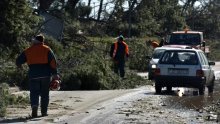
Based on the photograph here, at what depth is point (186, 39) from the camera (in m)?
32.4

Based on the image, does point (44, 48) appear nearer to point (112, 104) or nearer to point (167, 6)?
point (112, 104)

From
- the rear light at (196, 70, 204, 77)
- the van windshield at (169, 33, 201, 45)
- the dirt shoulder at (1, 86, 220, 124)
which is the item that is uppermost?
the van windshield at (169, 33, 201, 45)

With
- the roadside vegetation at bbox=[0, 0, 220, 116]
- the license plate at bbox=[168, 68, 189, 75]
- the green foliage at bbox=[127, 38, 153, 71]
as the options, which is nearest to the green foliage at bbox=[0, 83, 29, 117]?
the roadside vegetation at bbox=[0, 0, 220, 116]

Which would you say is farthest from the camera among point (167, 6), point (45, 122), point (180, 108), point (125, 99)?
point (167, 6)

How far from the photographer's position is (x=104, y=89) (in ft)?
70.6

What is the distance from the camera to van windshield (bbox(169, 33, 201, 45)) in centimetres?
3241

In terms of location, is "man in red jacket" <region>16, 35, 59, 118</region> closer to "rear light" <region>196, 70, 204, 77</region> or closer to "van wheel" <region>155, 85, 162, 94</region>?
"van wheel" <region>155, 85, 162, 94</region>

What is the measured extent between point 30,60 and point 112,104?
10.9 feet

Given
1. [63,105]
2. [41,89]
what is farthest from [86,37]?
[41,89]

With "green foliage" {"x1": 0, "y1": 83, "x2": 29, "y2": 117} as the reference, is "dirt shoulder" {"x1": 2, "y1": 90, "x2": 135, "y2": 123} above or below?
below

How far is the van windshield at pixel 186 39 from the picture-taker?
3241cm

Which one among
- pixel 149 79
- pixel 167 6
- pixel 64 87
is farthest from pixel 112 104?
pixel 167 6

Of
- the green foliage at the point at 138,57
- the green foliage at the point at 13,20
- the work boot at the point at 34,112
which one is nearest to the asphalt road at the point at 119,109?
the work boot at the point at 34,112

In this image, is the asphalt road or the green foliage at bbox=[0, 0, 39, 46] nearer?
the asphalt road
